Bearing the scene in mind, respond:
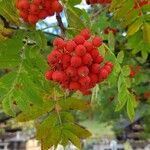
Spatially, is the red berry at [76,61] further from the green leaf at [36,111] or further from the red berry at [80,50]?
the green leaf at [36,111]

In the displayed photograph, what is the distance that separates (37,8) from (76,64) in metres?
0.28

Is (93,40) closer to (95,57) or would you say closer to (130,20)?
(95,57)

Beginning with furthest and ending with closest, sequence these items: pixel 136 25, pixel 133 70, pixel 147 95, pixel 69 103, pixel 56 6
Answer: pixel 147 95, pixel 133 70, pixel 69 103, pixel 136 25, pixel 56 6

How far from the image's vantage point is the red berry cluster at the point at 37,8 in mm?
1694

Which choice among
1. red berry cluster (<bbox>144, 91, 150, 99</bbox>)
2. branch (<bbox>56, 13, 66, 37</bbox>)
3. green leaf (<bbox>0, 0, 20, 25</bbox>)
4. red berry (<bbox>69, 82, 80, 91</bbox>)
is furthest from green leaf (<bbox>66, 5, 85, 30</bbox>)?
red berry cluster (<bbox>144, 91, 150, 99</bbox>)

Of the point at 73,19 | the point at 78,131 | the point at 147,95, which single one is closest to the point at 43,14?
the point at 73,19

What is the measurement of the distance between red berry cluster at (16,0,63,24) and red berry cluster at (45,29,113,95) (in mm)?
150

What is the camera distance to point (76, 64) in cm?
153

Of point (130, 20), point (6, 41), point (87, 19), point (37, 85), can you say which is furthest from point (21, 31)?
point (130, 20)

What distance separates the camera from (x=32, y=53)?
1906 millimetres

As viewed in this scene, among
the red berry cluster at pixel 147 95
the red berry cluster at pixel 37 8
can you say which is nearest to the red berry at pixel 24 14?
the red berry cluster at pixel 37 8

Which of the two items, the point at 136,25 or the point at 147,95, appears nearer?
the point at 136,25

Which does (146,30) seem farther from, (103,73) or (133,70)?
(133,70)

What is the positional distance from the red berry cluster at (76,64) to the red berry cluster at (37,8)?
150 mm
